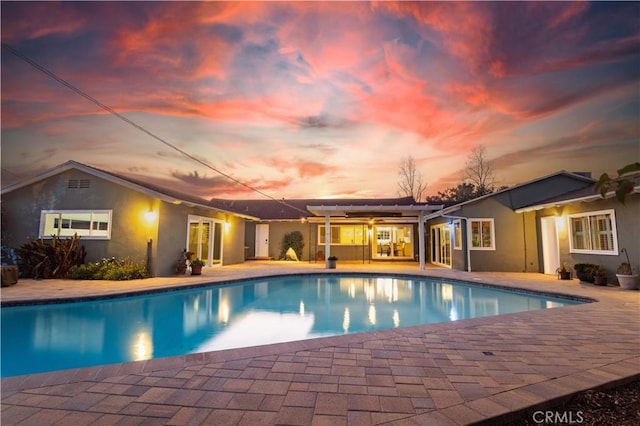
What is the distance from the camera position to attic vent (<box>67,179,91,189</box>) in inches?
446

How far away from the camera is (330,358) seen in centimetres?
358

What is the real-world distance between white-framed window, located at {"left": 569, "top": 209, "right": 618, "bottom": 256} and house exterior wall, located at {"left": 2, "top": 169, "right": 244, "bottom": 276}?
13570 millimetres

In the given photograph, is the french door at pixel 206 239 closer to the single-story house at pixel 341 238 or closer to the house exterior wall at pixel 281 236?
the single-story house at pixel 341 238

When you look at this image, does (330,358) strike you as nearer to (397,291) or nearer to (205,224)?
(397,291)

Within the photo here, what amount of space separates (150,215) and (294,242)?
9333mm

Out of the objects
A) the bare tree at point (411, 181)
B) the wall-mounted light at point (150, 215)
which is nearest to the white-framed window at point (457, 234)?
the wall-mounted light at point (150, 215)

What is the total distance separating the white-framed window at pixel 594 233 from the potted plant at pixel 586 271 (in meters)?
0.58

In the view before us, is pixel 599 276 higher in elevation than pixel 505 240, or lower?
lower

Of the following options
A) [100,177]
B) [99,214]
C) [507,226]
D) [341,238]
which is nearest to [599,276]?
[507,226]

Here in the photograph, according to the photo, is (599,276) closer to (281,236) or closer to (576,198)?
(576,198)

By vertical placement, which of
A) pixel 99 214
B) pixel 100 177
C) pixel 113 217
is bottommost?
pixel 113 217

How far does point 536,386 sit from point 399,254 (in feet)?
55.8

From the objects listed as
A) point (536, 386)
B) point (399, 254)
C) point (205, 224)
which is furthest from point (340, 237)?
point (536, 386)

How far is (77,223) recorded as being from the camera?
A: 1127 centimetres
